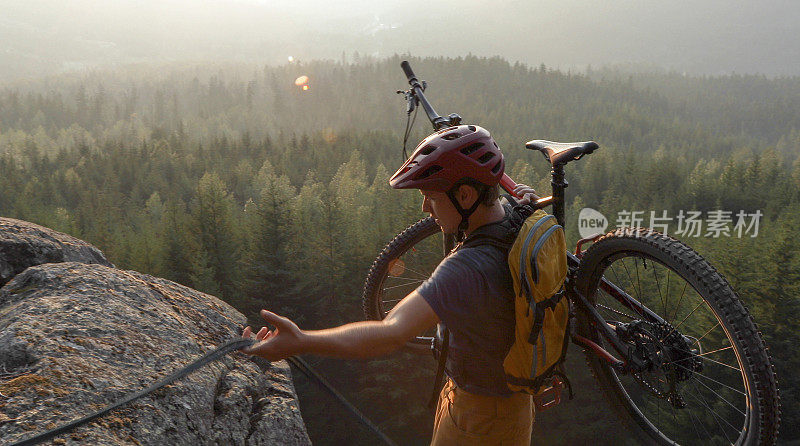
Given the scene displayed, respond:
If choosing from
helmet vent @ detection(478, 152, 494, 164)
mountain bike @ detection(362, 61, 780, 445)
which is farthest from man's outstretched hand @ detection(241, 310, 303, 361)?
mountain bike @ detection(362, 61, 780, 445)

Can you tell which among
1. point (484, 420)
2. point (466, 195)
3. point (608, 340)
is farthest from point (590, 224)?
point (484, 420)

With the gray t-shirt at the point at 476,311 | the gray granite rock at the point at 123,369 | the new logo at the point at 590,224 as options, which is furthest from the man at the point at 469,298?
the new logo at the point at 590,224

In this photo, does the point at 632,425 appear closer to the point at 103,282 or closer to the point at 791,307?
the point at 103,282

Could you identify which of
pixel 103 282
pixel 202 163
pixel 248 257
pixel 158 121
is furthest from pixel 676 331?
pixel 158 121

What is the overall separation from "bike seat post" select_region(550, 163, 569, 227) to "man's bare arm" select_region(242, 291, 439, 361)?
79.5 inches

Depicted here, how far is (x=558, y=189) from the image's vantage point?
449 centimetres

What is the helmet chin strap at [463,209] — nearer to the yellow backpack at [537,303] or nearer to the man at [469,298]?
the man at [469,298]

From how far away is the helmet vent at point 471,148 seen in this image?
3.38 metres

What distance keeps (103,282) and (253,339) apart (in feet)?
6.64

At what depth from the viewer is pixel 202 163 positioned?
359 ft

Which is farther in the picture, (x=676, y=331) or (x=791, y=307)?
(x=791, y=307)

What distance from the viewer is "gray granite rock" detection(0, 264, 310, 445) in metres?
2.89

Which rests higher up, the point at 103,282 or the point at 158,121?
the point at 103,282

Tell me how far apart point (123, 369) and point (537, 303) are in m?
2.57
